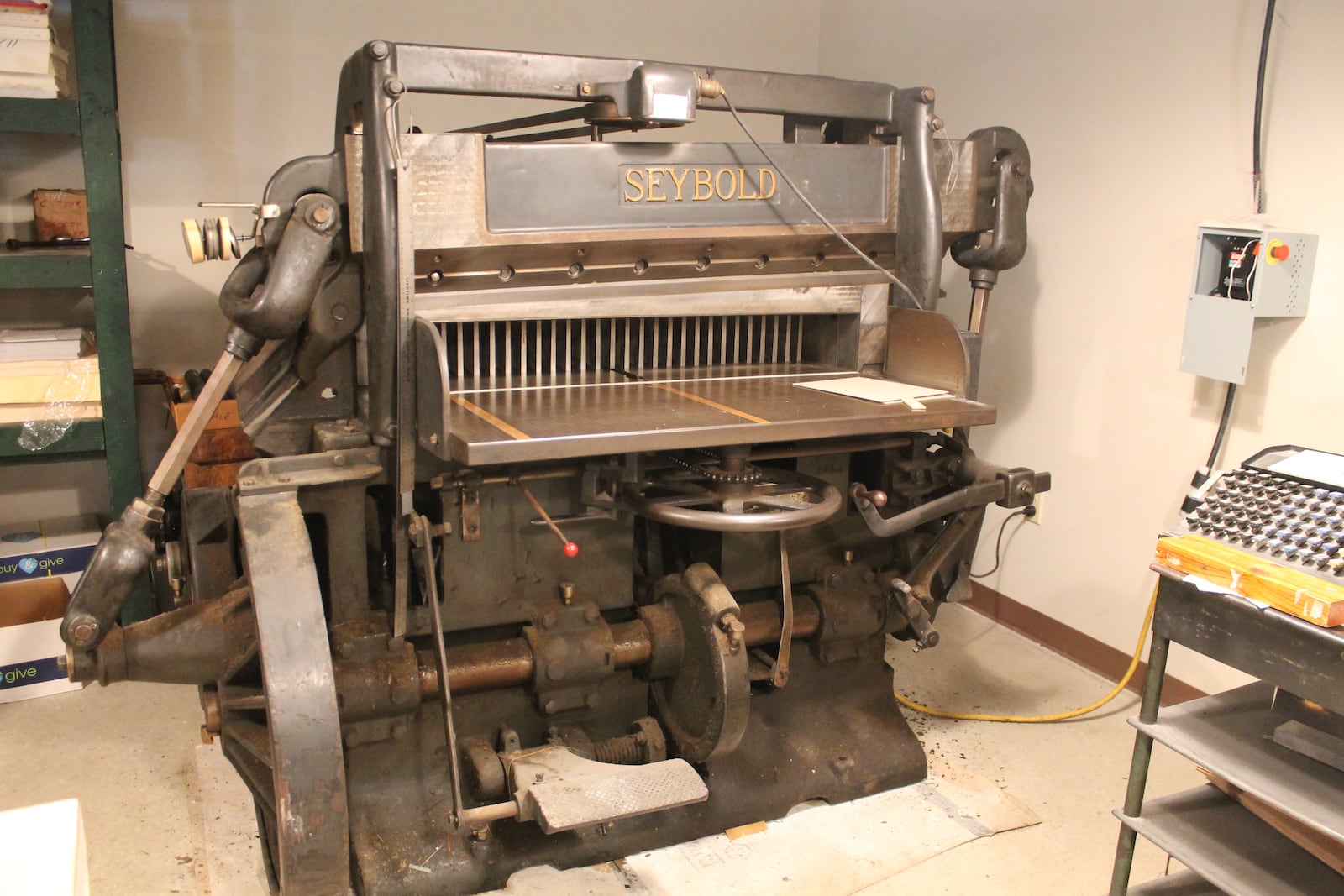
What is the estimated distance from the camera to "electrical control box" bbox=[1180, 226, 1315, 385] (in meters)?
2.41

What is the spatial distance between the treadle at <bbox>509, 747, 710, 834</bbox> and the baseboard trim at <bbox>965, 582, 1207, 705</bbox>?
1320mm

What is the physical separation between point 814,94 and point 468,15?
1740mm

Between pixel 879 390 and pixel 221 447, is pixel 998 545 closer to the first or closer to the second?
pixel 879 390

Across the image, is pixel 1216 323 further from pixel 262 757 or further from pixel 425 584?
pixel 262 757

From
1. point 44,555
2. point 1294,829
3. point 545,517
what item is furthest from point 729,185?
point 44,555

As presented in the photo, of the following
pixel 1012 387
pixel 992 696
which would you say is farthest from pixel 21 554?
pixel 1012 387

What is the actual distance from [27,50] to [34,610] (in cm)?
146

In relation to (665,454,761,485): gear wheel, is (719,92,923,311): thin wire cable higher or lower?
higher

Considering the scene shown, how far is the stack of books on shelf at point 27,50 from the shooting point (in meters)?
2.59

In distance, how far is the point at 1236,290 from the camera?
2510mm

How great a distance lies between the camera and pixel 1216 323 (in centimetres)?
253

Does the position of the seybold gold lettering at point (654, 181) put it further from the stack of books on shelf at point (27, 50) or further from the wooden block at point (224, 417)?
the stack of books on shelf at point (27, 50)

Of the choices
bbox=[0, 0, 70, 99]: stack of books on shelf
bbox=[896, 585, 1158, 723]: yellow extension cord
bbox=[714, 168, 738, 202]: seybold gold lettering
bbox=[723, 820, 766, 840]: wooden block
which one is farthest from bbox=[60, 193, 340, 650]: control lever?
bbox=[896, 585, 1158, 723]: yellow extension cord

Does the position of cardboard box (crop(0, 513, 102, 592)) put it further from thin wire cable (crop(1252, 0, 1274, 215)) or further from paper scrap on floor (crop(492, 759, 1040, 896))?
thin wire cable (crop(1252, 0, 1274, 215))
